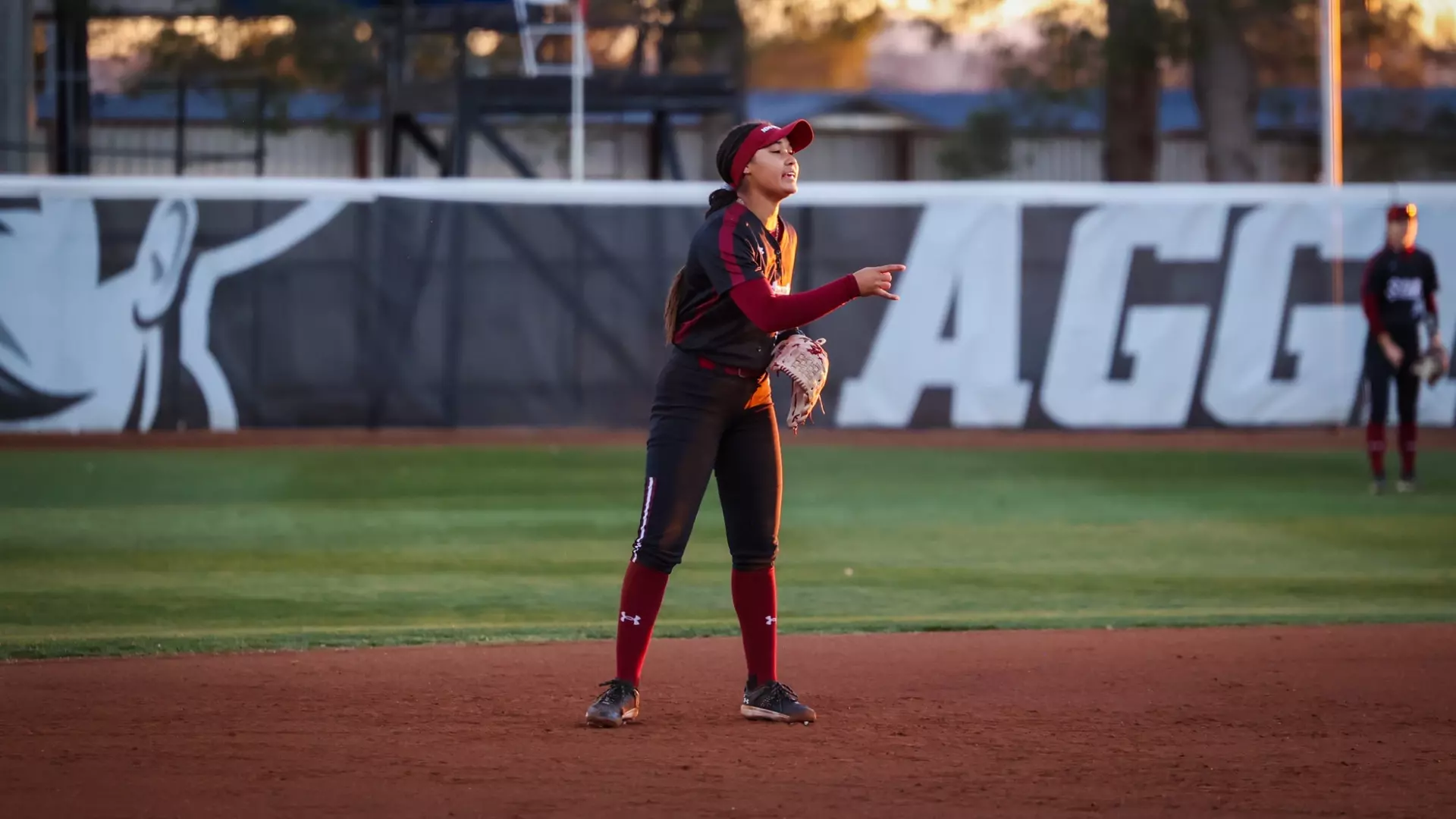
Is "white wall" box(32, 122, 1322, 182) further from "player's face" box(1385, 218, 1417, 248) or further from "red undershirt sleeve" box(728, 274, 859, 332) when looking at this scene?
"red undershirt sleeve" box(728, 274, 859, 332)

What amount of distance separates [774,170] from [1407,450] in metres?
9.84

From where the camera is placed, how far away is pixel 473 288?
18.8 meters

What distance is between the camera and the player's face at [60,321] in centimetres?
1781

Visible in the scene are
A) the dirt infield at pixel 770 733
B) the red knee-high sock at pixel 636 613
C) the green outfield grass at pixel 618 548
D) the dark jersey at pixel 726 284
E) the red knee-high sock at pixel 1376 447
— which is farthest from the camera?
the red knee-high sock at pixel 1376 447

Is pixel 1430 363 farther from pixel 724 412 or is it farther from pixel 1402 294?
pixel 724 412

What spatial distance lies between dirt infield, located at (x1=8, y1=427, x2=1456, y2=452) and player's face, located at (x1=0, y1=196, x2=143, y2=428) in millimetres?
398

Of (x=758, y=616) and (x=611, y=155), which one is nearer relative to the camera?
(x=758, y=616)

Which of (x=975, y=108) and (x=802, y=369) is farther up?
(x=975, y=108)

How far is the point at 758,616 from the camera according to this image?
633 cm

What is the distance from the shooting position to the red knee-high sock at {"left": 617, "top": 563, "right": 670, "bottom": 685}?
6184 millimetres

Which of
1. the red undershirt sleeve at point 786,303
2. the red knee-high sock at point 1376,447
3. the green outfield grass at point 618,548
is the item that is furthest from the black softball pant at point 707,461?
the red knee-high sock at point 1376,447

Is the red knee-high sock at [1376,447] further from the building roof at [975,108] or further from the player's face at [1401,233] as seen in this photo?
the building roof at [975,108]

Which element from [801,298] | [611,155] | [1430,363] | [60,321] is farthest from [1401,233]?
[611,155]

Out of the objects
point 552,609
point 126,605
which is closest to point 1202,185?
Result: point 552,609
